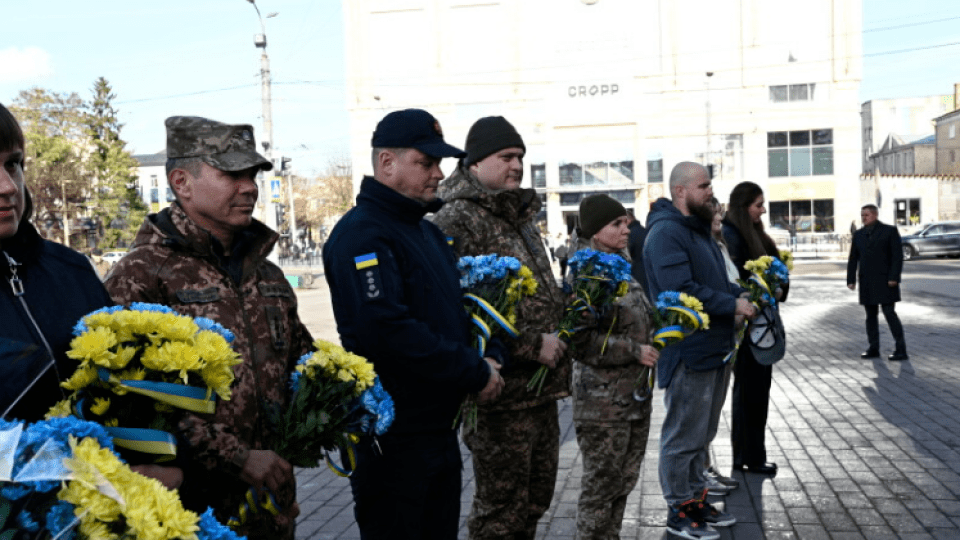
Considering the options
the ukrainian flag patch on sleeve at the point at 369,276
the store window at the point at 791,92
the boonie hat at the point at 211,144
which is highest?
the store window at the point at 791,92

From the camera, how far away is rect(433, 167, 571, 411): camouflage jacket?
4168mm

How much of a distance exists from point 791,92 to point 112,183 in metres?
43.7

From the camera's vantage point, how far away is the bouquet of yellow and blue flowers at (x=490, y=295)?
3729 millimetres

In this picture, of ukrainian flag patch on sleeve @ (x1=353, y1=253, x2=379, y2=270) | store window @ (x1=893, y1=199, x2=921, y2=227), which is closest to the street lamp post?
ukrainian flag patch on sleeve @ (x1=353, y1=253, x2=379, y2=270)

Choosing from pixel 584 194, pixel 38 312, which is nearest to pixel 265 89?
pixel 38 312

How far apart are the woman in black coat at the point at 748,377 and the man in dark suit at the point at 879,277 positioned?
6.35 metres

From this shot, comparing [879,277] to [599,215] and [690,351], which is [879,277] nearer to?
[690,351]

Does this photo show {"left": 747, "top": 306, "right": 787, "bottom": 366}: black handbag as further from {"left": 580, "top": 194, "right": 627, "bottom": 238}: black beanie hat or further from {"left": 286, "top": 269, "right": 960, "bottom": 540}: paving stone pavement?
{"left": 580, "top": 194, "right": 627, "bottom": 238}: black beanie hat

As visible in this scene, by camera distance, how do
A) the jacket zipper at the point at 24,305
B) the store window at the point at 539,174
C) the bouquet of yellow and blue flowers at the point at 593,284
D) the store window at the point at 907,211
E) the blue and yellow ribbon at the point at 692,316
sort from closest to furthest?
the jacket zipper at the point at 24,305 < the bouquet of yellow and blue flowers at the point at 593,284 < the blue and yellow ribbon at the point at 692,316 < the store window at the point at 539,174 < the store window at the point at 907,211

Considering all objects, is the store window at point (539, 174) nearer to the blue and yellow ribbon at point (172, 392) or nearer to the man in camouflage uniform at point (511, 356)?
the man in camouflage uniform at point (511, 356)

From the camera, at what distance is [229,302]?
2.99 meters

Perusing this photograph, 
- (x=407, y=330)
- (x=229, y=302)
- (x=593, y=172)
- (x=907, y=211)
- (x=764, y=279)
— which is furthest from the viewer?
(x=907, y=211)

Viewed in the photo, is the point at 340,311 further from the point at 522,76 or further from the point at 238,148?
the point at 522,76

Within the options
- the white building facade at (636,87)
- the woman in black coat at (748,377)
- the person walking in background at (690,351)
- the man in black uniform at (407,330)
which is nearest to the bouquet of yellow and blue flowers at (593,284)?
the person walking in background at (690,351)
